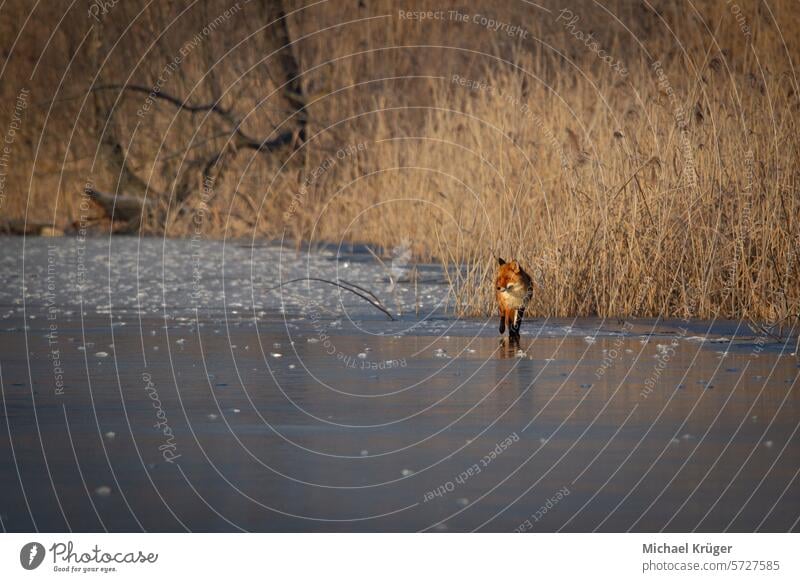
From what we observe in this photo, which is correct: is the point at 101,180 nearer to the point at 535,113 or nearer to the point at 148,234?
the point at 148,234

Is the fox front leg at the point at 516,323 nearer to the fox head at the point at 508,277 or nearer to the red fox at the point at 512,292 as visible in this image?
the red fox at the point at 512,292

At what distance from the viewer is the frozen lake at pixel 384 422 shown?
6621mm

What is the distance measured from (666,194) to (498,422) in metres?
6.75

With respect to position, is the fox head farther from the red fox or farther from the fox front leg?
the fox front leg

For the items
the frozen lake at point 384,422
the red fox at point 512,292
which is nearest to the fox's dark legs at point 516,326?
the red fox at point 512,292

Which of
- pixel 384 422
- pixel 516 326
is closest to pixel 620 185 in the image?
pixel 516 326

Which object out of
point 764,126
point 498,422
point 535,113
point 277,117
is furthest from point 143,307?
point 277,117

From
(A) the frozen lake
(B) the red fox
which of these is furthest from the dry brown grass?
(B) the red fox

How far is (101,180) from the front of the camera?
1359 inches

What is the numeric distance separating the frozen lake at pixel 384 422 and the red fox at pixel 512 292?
0.97 ft

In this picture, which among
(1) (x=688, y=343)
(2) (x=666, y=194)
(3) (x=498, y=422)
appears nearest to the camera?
(3) (x=498, y=422)

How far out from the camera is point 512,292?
12.9 meters

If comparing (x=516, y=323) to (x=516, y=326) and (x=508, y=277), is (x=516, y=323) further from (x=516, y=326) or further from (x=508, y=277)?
(x=508, y=277)

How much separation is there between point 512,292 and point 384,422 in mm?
4079
